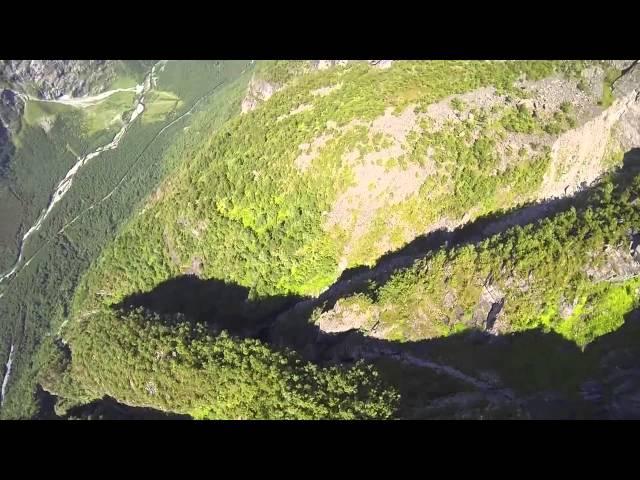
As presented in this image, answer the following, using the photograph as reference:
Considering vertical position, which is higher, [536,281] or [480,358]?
[536,281]

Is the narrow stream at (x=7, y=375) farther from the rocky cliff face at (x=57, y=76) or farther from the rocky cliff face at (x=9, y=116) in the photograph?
the rocky cliff face at (x=57, y=76)

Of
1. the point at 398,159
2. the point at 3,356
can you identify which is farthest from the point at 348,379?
the point at 3,356

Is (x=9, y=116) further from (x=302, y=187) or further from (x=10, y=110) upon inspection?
(x=302, y=187)

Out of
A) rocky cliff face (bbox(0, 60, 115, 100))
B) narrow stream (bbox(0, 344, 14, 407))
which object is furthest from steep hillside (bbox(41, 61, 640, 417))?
rocky cliff face (bbox(0, 60, 115, 100))

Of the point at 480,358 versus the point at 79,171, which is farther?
the point at 79,171

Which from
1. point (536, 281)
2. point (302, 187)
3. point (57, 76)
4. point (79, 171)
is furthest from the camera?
point (57, 76)

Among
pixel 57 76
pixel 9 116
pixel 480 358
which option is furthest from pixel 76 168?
pixel 480 358

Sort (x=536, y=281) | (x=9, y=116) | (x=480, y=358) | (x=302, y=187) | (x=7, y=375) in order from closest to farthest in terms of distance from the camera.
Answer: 1. (x=536, y=281)
2. (x=480, y=358)
3. (x=302, y=187)
4. (x=7, y=375)
5. (x=9, y=116)

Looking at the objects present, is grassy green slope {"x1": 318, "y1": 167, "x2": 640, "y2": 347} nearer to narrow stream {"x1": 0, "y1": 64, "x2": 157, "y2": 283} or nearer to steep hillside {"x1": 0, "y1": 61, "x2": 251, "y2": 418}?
steep hillside {"x1": 0, "y1": 61, "x2": 251, "y2": 418}
